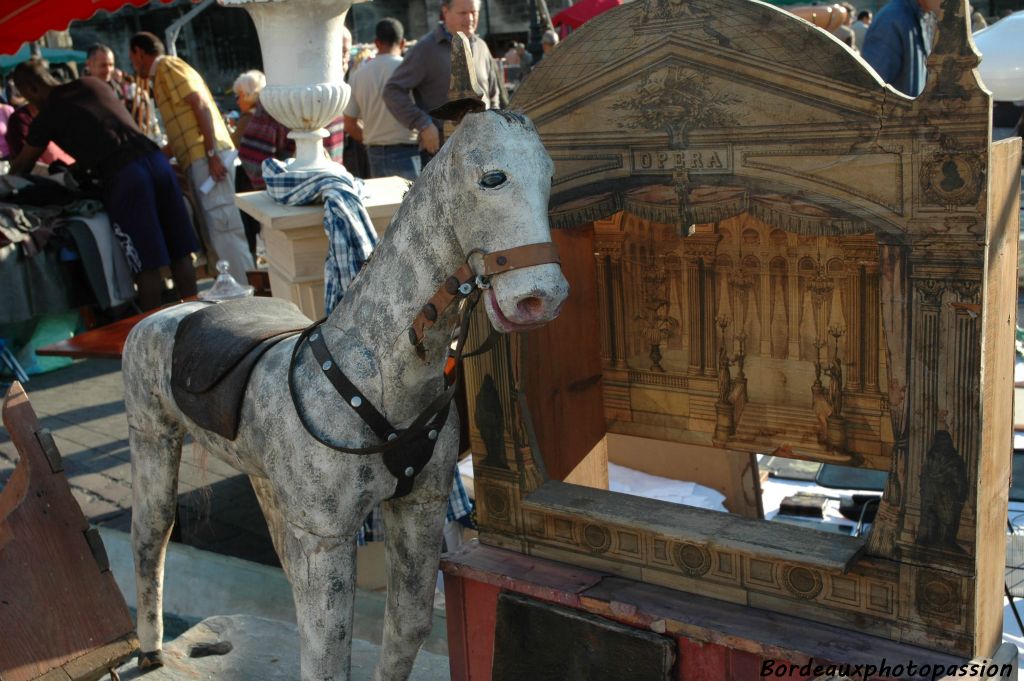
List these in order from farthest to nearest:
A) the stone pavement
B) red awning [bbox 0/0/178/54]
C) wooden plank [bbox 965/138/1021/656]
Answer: red awning [bbox 0/0/178/54]
the stone pavement
wooden plank [bbox 965/138/1021/656]

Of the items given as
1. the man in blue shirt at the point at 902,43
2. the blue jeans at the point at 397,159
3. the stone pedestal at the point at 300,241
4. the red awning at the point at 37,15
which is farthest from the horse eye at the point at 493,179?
the blue jeans at the point at 397,159

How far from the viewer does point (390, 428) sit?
83.7 inches

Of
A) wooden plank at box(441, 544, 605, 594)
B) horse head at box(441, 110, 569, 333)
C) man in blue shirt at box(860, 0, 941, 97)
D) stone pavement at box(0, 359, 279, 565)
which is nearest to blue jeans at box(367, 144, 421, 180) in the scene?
stone pavement at box(0, 359, 279, 565)

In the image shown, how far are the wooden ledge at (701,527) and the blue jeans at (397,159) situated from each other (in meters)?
4.55

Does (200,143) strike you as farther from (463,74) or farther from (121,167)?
(463,74)

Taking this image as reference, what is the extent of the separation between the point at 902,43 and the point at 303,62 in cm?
258

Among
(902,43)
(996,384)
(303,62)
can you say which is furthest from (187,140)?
(996,384)

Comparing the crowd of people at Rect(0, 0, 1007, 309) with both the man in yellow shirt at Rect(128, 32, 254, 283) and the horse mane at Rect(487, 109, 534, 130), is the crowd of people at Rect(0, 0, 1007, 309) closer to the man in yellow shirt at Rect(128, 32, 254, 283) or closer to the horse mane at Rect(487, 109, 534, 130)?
the man in yellow shirt at Rect(128, 32, 254, 283)

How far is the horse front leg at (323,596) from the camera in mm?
2199

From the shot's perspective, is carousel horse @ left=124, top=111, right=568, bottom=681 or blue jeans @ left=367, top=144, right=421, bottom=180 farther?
blue jeans @ left=367, top=144, right=421, bottom=180

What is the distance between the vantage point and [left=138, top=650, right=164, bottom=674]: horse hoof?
299 centimetres

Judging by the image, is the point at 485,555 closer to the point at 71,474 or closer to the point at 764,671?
Answer: the point at 764,671

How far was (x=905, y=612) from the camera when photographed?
204cm

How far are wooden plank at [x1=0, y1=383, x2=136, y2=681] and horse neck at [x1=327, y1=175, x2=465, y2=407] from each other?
116cm
